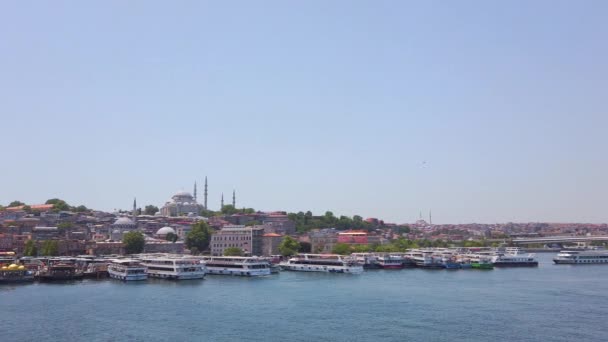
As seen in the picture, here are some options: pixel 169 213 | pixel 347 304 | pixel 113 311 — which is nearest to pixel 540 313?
pixel 347 304

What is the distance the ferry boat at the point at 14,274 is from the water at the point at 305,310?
1.81m

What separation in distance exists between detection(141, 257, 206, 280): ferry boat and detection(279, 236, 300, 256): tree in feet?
54.7

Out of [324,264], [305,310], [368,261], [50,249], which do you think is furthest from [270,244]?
[305,310]

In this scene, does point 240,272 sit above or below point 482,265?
above

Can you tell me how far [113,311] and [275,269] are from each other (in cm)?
2222

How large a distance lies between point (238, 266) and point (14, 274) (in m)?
14.1

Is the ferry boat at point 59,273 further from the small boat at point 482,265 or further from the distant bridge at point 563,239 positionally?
the distant bridge at point 563,239

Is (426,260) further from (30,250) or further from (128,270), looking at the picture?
(30,250)

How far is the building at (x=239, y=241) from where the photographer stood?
59469mm

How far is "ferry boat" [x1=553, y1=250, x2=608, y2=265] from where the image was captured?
2381 inches

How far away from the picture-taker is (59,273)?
37.8 m

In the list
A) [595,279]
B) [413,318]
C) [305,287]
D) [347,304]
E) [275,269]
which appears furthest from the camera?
[275,269]

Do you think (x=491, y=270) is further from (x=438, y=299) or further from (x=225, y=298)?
(x=225, y=298)

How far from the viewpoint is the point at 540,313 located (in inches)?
1001
